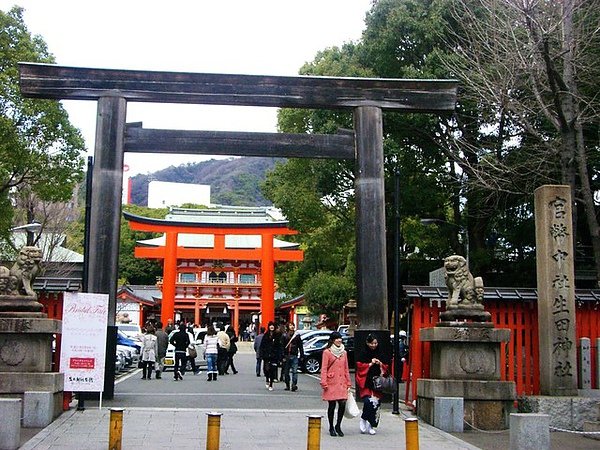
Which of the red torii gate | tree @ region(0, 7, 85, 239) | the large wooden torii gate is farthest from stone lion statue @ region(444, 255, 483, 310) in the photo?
the red torii gate

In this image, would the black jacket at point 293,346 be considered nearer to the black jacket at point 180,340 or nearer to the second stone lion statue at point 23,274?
the black jacket at point 180,340

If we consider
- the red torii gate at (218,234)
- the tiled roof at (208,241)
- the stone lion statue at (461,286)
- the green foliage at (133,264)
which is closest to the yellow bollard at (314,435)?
the stone lion statue at (461,286)

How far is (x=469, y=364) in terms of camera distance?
42.4 ft

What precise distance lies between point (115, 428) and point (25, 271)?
4.77m

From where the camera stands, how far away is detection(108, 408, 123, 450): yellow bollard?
912cm

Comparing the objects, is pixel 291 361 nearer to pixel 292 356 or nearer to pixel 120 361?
pixel 292 356

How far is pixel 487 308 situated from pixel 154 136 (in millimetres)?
7675

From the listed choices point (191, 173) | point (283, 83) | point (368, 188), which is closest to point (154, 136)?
point (283, 83)

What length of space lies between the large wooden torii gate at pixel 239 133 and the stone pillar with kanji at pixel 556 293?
3.19 m

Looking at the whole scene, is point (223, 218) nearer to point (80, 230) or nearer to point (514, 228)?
point (80, 230)

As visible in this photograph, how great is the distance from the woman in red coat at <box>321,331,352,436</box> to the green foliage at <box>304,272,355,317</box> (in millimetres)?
26687

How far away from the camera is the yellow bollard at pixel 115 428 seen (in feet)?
29.9

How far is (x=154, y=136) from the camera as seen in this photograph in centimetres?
1564

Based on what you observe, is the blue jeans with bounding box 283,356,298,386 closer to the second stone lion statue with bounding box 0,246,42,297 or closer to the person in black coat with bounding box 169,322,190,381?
the person in black coat with bounding box 169,322,190,381
